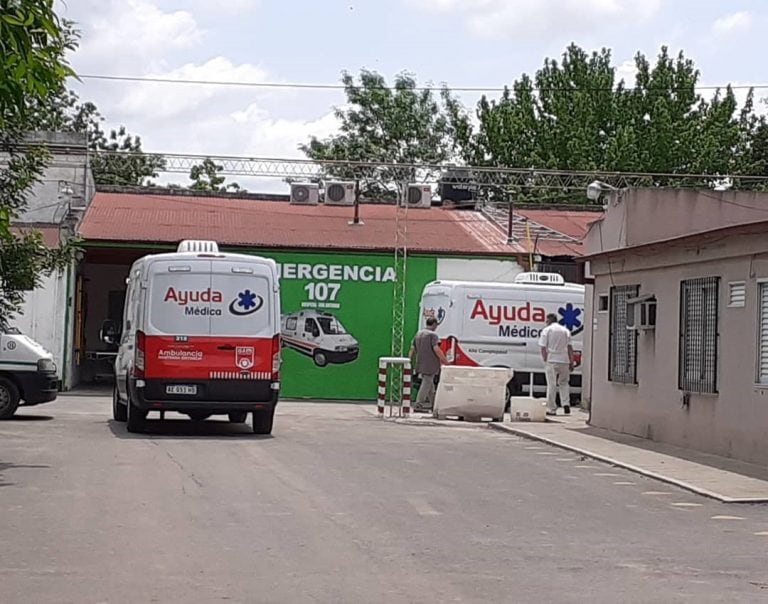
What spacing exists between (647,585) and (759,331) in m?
8.65

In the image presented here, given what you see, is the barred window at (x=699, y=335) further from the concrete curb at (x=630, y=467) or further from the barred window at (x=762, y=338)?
the concrete curb at (x=630, y=467)

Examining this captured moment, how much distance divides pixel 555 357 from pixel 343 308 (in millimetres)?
8141

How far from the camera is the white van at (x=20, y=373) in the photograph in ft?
73.0

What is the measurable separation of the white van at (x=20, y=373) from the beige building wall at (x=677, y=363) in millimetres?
9447

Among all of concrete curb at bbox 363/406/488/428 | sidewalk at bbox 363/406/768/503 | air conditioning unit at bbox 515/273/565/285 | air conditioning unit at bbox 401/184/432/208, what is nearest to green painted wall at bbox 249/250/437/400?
air conditioning unit at bbox 401/184/432/208

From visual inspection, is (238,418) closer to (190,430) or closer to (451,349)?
(190,430)

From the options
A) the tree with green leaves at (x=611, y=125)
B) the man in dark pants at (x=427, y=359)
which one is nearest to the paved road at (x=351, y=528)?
the man in dark pants at (x=427, y=359)

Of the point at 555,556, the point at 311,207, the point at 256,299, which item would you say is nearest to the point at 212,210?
the point at 311,207

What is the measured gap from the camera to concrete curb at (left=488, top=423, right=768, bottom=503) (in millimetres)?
13609

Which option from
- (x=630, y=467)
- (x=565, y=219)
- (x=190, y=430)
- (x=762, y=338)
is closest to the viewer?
(x=630, y=467)

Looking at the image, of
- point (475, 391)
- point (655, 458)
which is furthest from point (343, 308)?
point (655, 458)

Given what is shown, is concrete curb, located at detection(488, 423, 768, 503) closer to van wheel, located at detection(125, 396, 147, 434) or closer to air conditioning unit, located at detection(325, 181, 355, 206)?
van wheel, located at detection(125, 396, 147, 434)

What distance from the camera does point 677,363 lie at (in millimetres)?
19797

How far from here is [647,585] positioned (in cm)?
901
